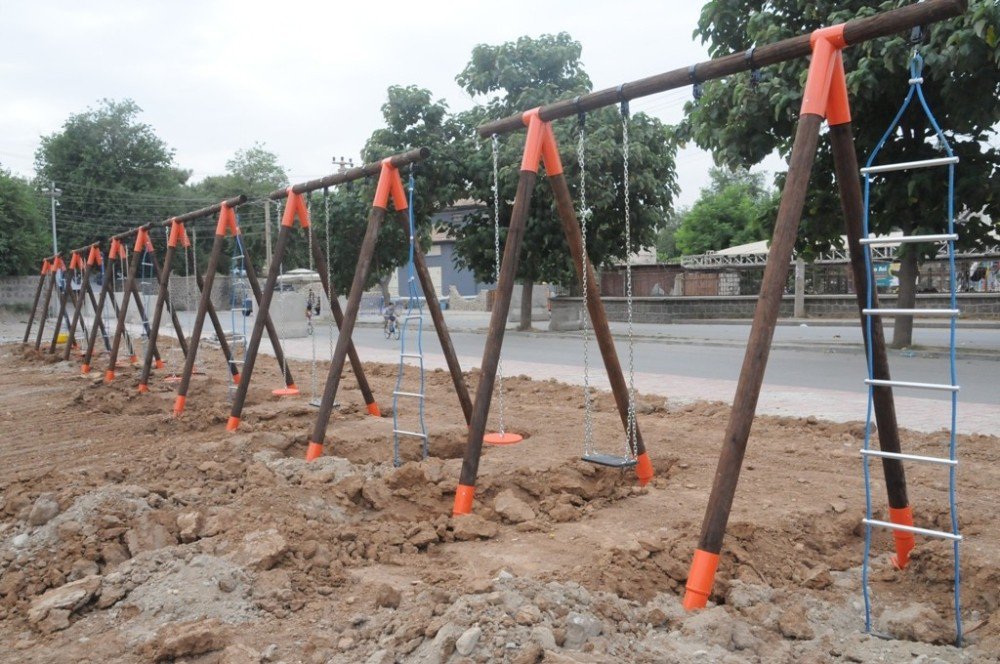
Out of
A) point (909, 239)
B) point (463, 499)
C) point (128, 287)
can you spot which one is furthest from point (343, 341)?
point (128, 287)

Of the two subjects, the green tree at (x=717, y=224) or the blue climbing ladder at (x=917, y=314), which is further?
the green tree at (x=717, y=224)

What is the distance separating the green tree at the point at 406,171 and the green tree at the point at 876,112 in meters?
8.69

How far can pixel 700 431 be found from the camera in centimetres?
799

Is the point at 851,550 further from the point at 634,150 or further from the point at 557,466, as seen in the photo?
the point at 634,150

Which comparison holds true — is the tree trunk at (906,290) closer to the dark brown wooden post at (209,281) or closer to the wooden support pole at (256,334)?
the wooden support pole at (256,334)

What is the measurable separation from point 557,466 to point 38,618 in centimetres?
346

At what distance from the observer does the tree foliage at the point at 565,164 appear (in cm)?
2027

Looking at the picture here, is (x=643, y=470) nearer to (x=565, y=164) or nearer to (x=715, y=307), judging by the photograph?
(x=565, y=164)

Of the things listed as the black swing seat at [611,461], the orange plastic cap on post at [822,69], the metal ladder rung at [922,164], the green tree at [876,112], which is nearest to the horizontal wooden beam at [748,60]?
the orange plastic cap on post at [822,69]

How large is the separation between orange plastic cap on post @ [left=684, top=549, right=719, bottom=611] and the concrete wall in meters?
21.4

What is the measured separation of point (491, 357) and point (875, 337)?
239cm

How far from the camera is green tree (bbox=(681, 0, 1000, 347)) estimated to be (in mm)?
11484

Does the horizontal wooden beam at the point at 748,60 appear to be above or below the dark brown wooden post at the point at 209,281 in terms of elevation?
above

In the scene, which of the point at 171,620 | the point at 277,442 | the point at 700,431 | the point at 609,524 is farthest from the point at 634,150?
the point at 171,620
